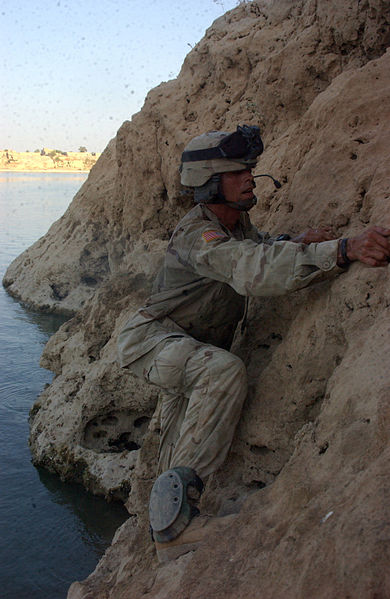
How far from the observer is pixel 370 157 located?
10.9 feet

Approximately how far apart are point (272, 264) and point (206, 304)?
0.68 meters

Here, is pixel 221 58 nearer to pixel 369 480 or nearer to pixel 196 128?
pixel 196 128

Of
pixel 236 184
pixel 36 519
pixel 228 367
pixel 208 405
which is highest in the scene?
pixel 236 184

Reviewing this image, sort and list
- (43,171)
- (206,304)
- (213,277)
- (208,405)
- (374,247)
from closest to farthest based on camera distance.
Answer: (374,247) → (208,405) → (213,277) → (206,304) → (43,171)

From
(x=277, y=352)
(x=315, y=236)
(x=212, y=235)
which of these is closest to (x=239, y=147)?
(x=212, y=235)

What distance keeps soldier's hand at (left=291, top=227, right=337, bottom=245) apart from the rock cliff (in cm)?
6

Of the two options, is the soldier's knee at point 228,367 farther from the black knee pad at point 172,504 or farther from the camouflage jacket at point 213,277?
the black knee pad at point 172,504

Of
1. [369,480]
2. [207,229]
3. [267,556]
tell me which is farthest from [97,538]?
[369,480]

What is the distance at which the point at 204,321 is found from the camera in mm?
3375

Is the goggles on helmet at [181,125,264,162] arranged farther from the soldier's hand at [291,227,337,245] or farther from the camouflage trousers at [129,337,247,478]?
the camouflage trousers at [129,337,247,478]

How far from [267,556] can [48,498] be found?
12.8 feet

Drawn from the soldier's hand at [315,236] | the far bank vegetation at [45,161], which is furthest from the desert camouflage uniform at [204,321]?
the far bank vegetation at [45,161]

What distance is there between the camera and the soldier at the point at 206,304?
266 centimetres

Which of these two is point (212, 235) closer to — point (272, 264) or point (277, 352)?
point (272, 264)
